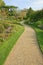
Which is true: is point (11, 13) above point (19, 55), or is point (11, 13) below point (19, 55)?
below

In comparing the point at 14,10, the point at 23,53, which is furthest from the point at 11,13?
the point at 23,53

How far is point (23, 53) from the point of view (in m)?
12.8

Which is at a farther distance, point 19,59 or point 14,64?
point 19,59

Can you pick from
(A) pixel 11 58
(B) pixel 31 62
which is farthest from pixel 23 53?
(B) pixel 31 62

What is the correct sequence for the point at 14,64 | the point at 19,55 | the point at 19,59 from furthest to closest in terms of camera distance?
the point at 19,55 < the point at 19,59 < the point at 14,64

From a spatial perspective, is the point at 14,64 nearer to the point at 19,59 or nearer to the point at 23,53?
the point at 19,59

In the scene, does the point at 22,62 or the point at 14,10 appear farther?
the point at 14,10

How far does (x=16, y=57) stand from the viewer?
38.4ft

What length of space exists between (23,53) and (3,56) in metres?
1.64

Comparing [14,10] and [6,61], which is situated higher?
[6,61]

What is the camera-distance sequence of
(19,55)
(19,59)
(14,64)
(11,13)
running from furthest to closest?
(11,13) < (19,55) < (19,59) < (14,64)

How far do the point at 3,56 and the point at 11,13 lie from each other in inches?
2331

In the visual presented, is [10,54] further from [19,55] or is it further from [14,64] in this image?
[14,64]

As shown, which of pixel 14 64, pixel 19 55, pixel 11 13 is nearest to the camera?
pixel 14 64
